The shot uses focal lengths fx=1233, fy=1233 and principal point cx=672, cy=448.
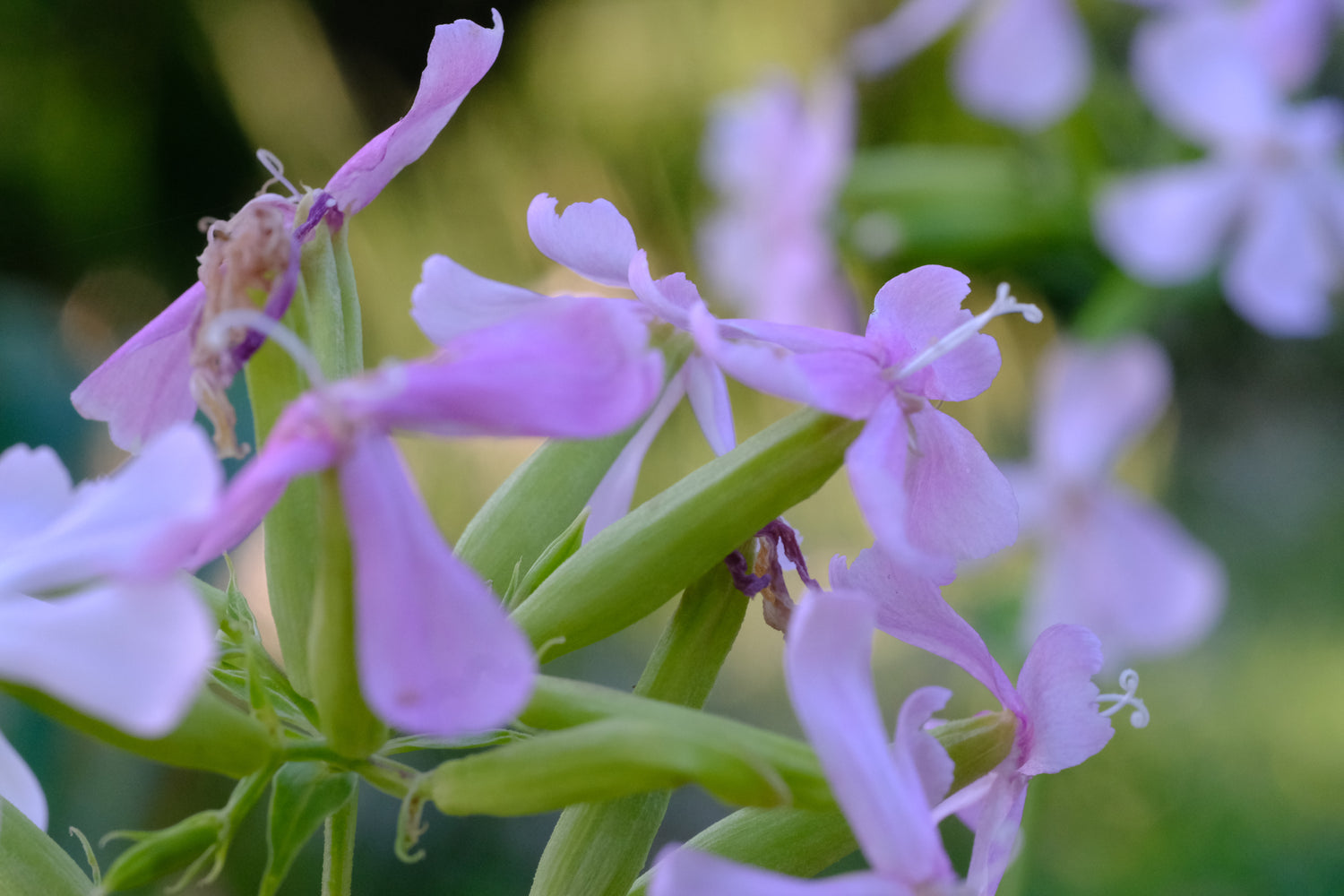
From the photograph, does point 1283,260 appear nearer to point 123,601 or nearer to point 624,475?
point 624,475

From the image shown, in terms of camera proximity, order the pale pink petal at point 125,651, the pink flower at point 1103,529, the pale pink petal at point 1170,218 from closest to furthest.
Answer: the pale pink petal at point 125,651 → the pale pink petal at point 1170,218 → the pink flower at point 1103,529

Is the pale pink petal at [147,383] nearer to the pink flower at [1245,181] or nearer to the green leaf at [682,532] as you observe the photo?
the green leaf at [682,532]

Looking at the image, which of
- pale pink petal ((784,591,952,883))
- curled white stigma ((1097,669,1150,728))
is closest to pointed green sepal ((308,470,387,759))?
pale pink petal ((784,591,952,883))

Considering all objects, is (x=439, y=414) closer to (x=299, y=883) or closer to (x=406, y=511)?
(x=406, y=511)

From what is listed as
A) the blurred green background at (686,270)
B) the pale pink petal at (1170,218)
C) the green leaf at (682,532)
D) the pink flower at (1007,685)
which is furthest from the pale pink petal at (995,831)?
the pale pink petal at (1170,218)

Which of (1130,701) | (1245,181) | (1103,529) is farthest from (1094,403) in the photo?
(1130,701)

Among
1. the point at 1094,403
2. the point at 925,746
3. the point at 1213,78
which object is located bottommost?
the point at 1094,403
